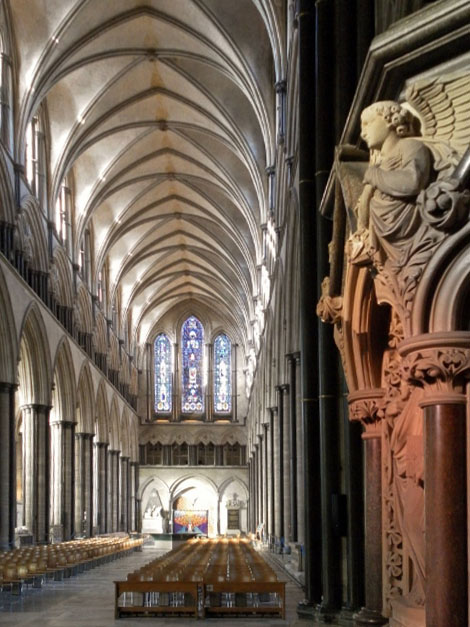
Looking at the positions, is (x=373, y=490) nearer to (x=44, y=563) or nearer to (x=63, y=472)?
(x=44, y=563)

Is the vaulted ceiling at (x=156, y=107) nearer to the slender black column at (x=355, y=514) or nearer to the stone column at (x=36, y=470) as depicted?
the stone column at (x=36, y=470)

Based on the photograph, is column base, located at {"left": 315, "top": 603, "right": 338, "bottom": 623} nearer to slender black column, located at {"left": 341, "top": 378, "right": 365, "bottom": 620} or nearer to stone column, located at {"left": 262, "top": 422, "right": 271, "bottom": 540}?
slender black column, located at {"left": 341, "top": 378, "right": 365, "bottom": 620}

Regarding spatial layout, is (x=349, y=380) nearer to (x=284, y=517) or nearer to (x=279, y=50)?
(x=279, y=50)

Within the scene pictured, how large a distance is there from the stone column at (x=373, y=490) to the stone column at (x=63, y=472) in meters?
28.6

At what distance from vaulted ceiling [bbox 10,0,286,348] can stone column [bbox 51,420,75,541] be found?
701 centimetres

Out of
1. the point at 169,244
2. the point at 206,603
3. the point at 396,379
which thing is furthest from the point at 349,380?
the point at 169,244

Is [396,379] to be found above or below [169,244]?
below

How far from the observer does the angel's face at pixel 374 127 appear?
4.14m

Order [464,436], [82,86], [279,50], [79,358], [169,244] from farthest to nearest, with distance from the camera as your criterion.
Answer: [169,244] < [79,358] < [82,86] < [279,50] < [464,436]

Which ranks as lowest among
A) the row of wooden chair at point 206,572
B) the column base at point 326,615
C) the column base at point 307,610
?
the row of wooden chair at point 206,572

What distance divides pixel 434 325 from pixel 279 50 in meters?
18.6

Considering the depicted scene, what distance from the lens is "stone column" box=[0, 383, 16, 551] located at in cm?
2430

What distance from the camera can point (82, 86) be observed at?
94.7 ft

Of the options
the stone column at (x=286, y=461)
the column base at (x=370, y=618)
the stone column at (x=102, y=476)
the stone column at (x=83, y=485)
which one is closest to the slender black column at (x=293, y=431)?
the stone column at (x=286, y=461)
